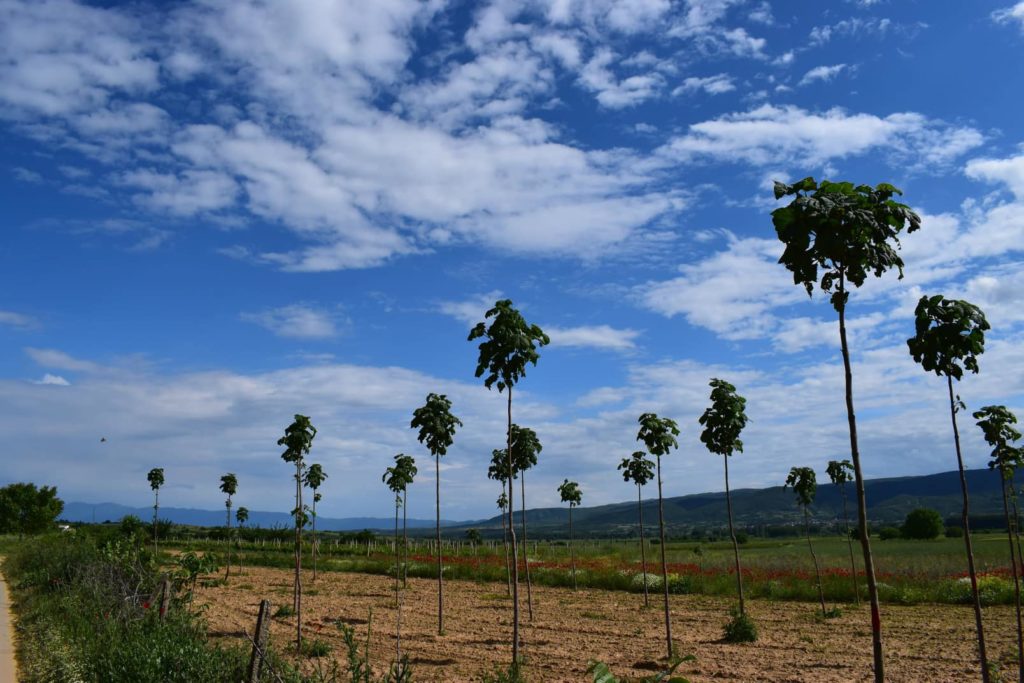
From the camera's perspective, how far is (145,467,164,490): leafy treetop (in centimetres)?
4894

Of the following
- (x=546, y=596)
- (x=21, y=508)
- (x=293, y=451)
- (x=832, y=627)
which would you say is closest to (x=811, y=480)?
(x=832, y=627)

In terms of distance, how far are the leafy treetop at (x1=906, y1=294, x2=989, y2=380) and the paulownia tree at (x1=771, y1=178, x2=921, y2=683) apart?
4177 mm

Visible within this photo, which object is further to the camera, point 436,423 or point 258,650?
point 436,423

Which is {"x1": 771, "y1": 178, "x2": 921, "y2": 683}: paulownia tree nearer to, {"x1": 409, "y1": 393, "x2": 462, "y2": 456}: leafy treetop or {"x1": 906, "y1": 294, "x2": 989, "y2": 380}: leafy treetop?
{"x1": 906, "y1": 294, "x2": 989, "y2": 380}: leafy treetop

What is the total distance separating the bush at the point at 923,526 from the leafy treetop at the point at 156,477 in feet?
265

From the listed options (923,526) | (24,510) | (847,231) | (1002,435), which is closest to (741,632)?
(1002,435)

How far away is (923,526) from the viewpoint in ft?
273

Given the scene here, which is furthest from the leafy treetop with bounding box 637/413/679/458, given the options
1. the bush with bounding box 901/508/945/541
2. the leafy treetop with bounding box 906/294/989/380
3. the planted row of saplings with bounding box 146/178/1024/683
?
the bush with bounding box 901/508/945/541

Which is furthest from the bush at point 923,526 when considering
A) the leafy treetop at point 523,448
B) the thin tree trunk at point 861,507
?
the thin tree trunk at point 861,507

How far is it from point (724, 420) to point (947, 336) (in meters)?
9.12

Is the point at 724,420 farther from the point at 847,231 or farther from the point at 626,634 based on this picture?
the point at 847,231

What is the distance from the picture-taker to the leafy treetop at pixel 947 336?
433 inches

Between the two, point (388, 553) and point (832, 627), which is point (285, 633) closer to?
point (832, 627)

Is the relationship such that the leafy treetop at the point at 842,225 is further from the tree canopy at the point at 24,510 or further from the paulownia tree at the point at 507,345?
the tree canopy at the point at 24,510
